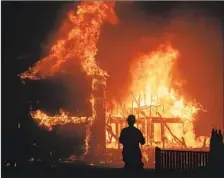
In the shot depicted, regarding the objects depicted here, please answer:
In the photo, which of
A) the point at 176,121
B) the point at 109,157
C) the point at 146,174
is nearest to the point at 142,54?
the point at 176,121

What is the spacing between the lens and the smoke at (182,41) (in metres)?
20.8

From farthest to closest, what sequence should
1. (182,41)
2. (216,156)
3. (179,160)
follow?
(182,41) < (179,160) < (216,156)

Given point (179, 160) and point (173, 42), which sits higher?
point (173, 42)

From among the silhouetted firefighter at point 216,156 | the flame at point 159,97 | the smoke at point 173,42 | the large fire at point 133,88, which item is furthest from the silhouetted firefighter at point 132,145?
the flame at point 159,97

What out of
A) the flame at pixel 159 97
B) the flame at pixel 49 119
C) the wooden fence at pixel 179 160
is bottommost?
the wooden fence at pixel 179 160

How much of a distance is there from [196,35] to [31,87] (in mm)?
7178

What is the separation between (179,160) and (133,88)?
929 centimetres

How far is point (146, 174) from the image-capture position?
32.6 ft

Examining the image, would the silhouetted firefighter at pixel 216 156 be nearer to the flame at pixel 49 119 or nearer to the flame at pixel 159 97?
the flame at pixel 159 97

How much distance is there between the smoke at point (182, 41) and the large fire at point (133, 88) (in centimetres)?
34

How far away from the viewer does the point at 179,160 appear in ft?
41.1

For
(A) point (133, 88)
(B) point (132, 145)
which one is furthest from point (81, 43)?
(B) point (132, 145)

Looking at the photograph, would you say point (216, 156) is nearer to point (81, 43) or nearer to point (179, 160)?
point (179, 160)

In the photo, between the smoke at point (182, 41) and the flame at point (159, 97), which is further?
the flame at point (159, 97)
